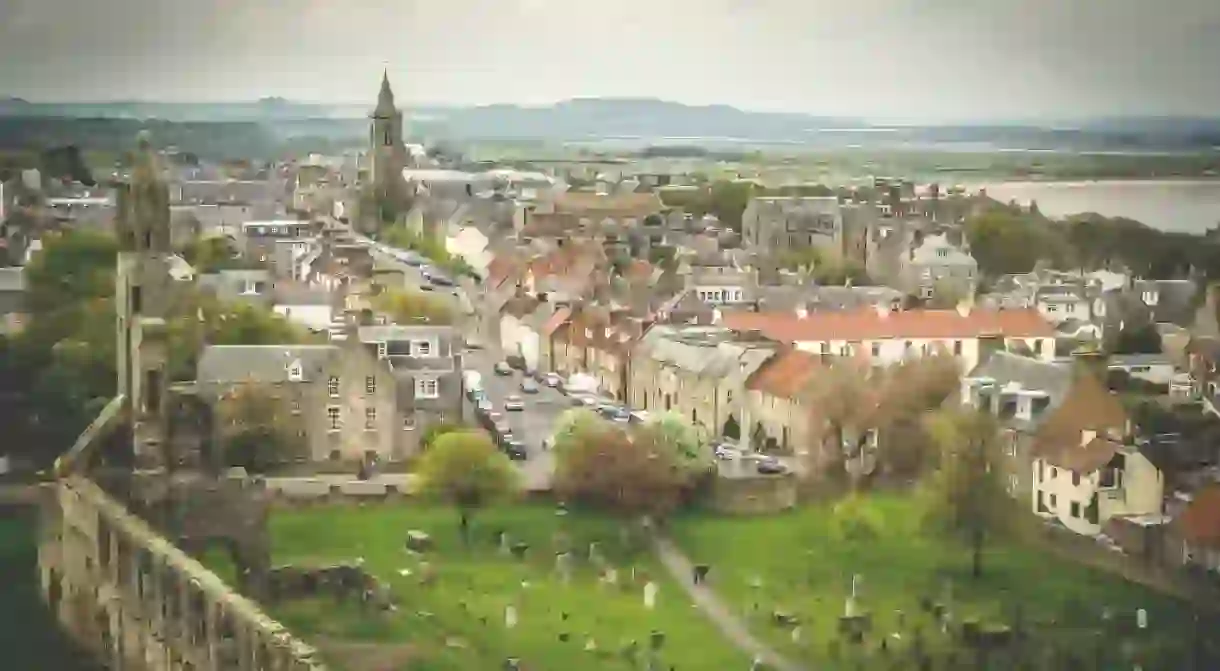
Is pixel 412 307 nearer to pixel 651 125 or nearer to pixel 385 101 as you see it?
pixel 385 101

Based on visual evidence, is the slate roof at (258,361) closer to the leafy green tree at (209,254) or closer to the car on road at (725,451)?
the leafy green tree at (209,254)

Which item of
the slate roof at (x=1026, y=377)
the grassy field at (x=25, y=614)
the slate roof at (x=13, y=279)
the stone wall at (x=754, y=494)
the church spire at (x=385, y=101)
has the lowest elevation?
the grassy field at (x=25, y=614)

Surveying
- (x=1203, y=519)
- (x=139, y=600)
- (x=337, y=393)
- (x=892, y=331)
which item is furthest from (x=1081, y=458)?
(x=139, y=600)

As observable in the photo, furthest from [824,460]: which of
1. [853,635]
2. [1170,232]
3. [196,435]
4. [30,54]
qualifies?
[30,54]

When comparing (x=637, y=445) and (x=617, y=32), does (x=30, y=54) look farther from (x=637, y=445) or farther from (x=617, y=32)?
(x=637, y=445)

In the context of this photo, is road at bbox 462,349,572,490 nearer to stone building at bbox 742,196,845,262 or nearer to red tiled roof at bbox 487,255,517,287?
red tiled roof at bbox 487,255,517,287

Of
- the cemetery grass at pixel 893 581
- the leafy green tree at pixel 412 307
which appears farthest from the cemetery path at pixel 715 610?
the leafy green tree at pixel 412 307
